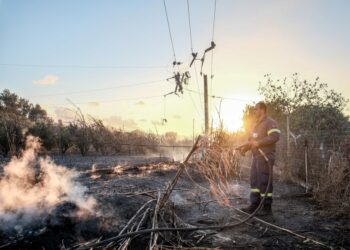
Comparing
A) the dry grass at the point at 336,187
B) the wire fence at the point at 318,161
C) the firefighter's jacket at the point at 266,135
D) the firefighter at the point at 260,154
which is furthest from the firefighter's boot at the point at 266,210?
the wire fence at the point at 318,161

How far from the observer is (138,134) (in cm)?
2634

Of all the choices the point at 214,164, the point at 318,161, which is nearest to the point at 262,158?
the point at 214,164

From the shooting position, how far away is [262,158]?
6.80 metres

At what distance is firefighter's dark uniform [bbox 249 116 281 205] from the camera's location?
264 inches

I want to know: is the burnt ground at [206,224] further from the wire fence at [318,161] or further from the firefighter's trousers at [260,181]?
the wire fence at [318,161]

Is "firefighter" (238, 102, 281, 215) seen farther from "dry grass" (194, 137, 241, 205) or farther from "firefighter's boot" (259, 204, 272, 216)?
"dry grass" (194, 137, 241, 205)

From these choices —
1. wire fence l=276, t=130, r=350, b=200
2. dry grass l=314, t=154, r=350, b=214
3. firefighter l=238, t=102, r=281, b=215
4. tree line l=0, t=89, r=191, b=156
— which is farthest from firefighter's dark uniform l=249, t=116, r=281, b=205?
tree line l=0, t=89, r=191, b=156

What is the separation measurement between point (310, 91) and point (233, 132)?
750 inches

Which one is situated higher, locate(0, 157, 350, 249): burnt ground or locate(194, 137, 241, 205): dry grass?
locate(194, 137, 241, 205): dry grass

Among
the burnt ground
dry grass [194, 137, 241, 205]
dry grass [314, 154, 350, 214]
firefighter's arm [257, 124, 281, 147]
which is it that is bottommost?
the burnt ground

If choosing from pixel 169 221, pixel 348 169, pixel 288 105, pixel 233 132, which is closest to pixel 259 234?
pixel 169 221

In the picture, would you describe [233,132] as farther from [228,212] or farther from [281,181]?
[228,212]

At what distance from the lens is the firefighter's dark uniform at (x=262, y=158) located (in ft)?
22.0

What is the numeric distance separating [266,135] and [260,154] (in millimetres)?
444
